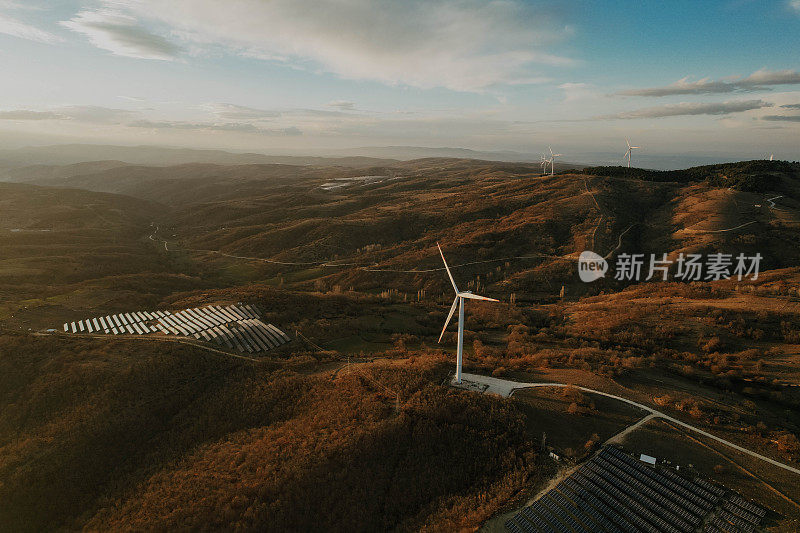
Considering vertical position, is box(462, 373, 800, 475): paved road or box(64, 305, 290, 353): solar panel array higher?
box(462, 373, 800, 475): paved road

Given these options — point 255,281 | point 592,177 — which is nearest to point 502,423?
point 255,281

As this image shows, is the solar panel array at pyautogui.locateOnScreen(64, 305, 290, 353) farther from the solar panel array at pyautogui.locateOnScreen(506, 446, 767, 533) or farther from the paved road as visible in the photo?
the solar panel array at pyautogui.locateOnScreen(506, 446, 767, 533)

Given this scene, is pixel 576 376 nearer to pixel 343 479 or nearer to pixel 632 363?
pixel 632 363

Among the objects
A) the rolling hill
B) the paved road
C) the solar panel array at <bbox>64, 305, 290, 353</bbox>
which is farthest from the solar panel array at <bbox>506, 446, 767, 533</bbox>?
the solar panel array at <bbox>64, 305, 290, 353</bbox>

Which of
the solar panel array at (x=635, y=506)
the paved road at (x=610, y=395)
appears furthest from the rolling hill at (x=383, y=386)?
the solar panel array at (x=635, y=506)

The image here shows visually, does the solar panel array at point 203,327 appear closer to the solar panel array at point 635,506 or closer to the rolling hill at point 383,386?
the rolling hill at point 383,386

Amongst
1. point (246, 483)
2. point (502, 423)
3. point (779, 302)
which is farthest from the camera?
point (779, 302)
